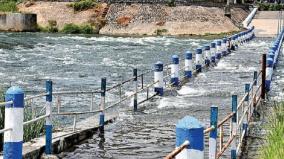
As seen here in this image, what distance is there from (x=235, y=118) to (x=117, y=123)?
16.2 ft

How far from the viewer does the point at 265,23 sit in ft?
233

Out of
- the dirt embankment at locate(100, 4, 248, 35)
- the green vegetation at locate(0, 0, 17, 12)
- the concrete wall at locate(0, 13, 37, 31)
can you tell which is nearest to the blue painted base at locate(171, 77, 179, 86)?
the dirt embankment at locate(100, 4, 248, 35)

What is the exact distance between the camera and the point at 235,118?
10.6m

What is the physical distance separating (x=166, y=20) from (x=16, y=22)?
17562 mm

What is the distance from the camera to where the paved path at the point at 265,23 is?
6242cm

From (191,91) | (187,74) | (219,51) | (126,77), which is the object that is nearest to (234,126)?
(191,91)

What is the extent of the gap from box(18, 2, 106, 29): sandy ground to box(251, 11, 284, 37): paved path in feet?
65.4

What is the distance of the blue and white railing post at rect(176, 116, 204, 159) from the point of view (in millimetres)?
5766

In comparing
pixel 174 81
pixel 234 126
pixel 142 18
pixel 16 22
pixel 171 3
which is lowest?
pixel 16 22

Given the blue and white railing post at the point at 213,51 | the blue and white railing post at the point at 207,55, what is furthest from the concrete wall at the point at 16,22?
the blue and white railing post at the point at 207,55

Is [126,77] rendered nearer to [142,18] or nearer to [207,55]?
[207,55]

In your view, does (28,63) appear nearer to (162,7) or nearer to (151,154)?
(151,154)

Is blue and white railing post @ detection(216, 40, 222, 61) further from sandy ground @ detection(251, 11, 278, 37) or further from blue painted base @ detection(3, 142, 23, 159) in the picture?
sandy ground @ detection(251, 11, 278, 37)

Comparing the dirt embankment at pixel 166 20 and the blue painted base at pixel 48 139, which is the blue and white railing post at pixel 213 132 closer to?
the blue painted base at pixel 48 139
